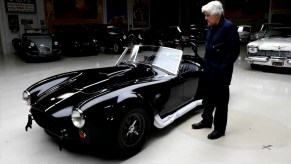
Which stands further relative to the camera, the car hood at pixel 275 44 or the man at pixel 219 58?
the car hood at pixel 275 44

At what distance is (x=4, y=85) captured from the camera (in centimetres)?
627

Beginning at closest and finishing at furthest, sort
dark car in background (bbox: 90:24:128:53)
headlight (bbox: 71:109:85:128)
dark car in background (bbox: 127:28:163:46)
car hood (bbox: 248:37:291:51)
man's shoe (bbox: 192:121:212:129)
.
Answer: headlight (bbox: 71:109:85:128) → man's shoe (bbox: 192:121:212:129) → car hood (bbox: 248:37:291:51) → dark car in background (bbox: 90:24:128:53) → dark car in background (bbox: 127:28:163:46)

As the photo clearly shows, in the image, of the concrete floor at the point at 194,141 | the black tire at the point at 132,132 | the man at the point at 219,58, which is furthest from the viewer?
the man at the point at 219,58

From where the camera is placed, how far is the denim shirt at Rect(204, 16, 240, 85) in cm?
298

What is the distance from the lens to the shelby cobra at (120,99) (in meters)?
2.52

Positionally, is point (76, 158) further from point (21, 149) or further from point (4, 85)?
point (4, 85)

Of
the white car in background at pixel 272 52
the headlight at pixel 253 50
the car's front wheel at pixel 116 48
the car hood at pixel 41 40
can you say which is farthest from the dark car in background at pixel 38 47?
the white car in background at pixel 272 52

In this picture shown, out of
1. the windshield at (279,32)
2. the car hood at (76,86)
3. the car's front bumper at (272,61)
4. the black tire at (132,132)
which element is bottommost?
the black tire at (132,132)

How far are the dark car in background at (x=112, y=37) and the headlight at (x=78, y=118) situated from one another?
9.60 meters

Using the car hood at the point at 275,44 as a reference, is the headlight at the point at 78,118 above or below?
below

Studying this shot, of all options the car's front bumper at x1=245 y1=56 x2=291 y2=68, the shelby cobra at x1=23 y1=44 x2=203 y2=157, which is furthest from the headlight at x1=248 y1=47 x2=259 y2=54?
the shelby cobra at x1=23 y1=44 x2=203 y2=157

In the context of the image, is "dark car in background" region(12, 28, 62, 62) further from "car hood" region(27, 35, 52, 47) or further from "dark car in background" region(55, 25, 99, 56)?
"dark car in background" region(55, 25, 99, 56)

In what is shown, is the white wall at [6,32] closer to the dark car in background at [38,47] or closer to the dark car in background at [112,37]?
the dark car in background at [38,47]

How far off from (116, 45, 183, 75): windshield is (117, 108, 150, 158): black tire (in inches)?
38.1
